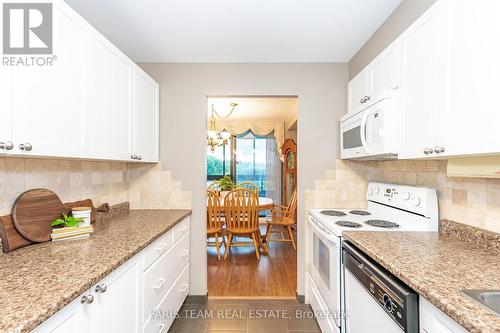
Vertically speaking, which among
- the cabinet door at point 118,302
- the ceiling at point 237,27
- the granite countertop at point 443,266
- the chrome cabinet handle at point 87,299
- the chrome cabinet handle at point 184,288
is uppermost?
the ceiling at point 237,27

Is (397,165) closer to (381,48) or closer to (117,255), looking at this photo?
(381,48)

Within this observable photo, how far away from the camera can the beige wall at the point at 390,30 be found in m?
1.49

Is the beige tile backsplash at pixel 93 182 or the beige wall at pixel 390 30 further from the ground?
the beige wall at pixel 390 30

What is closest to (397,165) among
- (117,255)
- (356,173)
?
(356,173)

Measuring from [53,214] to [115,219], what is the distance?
595 mm

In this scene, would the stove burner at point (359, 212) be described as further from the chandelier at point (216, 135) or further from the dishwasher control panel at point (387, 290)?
the chandelier at point (216, 135)

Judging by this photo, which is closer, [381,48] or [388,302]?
[388,302]

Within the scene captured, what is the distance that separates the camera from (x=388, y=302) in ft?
3.42

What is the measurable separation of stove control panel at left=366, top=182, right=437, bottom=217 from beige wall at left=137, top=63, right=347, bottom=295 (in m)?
0.53

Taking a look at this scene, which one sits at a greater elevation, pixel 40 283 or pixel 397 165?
pixel 397 165

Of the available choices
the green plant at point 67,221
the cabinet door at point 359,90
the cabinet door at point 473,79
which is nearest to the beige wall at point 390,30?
→ the cabinet door at point 359,90

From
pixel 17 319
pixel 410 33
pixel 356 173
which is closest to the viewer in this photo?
pixel 17 319

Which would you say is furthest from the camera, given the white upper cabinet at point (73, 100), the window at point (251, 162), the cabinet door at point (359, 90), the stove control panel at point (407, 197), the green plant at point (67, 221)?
the window at point (251, 162)

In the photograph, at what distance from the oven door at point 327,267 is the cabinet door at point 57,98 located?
161cm
